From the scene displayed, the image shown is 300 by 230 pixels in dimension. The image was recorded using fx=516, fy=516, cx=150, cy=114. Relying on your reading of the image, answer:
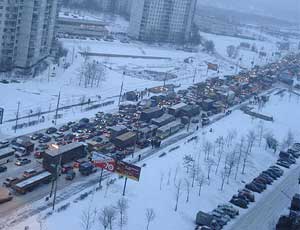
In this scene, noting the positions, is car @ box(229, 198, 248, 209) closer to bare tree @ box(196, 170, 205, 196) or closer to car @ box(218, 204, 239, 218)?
car @ box(218, 204, 239, 218)

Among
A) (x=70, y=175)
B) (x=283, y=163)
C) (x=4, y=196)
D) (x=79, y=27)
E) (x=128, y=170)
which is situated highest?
(x=79, y=27)

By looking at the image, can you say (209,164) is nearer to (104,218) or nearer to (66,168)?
(66,168)

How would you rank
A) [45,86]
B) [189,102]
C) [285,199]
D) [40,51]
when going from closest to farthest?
[285,199]
[45,86]
[189,102]
[40,51]

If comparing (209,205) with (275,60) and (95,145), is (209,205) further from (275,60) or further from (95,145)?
(275,60)

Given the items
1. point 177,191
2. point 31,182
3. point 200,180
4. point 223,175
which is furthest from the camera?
point 223,175

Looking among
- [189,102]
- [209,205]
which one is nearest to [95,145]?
[209,205]

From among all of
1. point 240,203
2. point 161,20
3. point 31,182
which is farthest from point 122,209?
point 161,20
